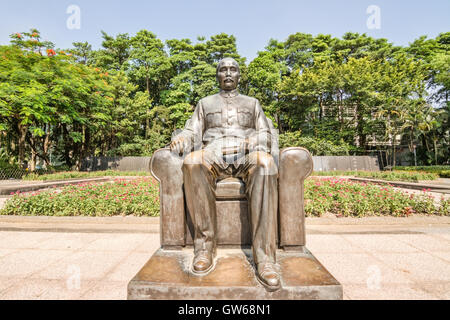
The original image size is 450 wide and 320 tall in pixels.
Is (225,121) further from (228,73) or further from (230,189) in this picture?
(230,189)

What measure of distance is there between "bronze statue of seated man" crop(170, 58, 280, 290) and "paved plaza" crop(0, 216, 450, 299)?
852 mm

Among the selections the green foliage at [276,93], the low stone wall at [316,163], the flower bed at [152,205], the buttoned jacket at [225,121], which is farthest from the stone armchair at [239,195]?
the low stone wall at [316,163]

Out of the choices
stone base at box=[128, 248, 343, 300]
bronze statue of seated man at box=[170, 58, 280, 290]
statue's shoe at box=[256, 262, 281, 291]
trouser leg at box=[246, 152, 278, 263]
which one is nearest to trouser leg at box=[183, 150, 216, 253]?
bronze statue of seated man at box=[170, 58, 280, 290]

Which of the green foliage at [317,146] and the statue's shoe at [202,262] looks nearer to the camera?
the statue's shoe at [202,262]

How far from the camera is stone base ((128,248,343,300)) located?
1.54 m

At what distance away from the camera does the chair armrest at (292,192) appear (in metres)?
2.13

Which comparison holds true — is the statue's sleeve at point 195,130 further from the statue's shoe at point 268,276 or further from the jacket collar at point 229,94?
the statue's shoe at point 268,276

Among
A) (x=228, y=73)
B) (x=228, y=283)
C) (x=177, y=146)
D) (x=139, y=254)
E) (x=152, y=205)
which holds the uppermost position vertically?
(x=228, y=73)

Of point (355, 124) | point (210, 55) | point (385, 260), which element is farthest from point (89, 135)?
point (355, 124)

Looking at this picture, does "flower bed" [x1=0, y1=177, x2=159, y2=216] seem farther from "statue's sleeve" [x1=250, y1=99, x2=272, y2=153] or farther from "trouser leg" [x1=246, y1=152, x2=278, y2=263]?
"trouser leg" [x1=246, y1=152, x2=278, y2=263]

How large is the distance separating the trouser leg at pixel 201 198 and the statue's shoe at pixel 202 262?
5cm

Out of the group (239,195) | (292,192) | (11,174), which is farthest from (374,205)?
(11,174)

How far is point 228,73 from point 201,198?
1418 millimetres

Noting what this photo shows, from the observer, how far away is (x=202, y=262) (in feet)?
5.77
